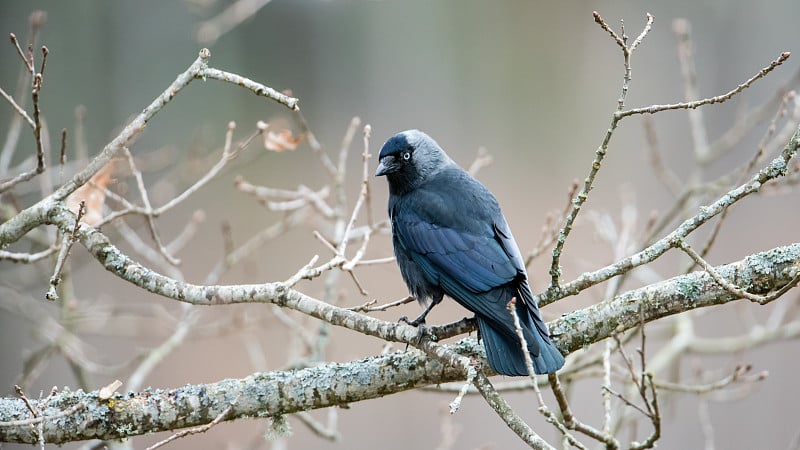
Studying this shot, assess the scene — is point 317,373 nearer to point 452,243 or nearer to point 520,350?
point 520,350

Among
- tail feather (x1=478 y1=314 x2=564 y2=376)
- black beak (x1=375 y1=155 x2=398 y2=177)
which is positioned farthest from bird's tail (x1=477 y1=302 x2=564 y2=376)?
black beak (x1=375 y1=155 x2=398 y2=177)

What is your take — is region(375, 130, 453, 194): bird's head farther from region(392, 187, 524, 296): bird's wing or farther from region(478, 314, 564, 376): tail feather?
region(478, 314, 564, 376): tail feather

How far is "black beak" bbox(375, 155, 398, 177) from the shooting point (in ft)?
14.4

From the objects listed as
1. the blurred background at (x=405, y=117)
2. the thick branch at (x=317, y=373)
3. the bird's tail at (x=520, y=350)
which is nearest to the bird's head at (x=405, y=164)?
the bird's tail at (x=520, y=350)

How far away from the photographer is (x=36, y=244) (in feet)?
16.3

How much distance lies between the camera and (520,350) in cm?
309

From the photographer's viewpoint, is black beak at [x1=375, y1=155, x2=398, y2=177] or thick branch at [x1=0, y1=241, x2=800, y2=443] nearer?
thick branch at [x1=0, y1=241, x2=800, y2=443]

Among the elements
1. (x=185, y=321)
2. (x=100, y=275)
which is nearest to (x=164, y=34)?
(x=100, y=275)

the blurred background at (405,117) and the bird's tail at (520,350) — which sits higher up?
the blurred background at (405,117)

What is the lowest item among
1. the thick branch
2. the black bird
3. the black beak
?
the thick branch

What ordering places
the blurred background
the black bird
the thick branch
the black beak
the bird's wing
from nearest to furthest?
the thick branch
the black bird
the bird's wing
the black beak
the blurred background

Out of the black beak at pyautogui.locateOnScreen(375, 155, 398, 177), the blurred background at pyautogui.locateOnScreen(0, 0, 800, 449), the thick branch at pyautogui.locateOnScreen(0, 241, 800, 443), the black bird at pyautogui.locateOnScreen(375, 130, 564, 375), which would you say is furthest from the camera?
the blurred background at pyautogui.locateOnScreen(0, 0, 800, 449)

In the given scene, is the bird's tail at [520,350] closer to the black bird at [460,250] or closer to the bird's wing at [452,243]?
the black bird at [460,250]

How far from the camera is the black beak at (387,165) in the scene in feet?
14.4
